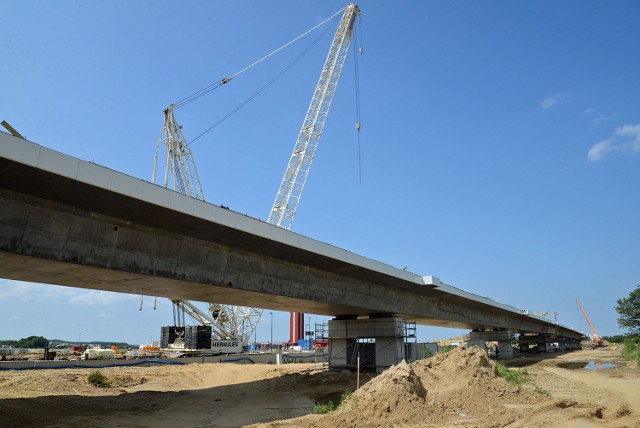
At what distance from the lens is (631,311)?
276 feet

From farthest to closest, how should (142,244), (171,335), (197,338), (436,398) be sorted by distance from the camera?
1. (171,335)
2. (197,338)
3. (436,398)
4. (142,244)

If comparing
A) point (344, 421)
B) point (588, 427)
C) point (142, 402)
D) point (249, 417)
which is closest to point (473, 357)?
point (588, 427)

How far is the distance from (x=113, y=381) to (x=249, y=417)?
15.2 metres

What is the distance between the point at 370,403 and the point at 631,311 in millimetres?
88857

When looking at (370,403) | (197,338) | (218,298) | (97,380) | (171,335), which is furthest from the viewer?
(171,335)

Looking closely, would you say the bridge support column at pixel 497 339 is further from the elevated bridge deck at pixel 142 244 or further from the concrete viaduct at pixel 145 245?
the elevated bridge deck at pixel 142 244

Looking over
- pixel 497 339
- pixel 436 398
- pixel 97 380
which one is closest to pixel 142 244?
pixel 436 398

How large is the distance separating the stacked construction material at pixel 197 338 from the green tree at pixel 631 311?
250 ft

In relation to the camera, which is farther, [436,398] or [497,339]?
[497,339]

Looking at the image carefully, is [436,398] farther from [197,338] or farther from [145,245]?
[197,338]

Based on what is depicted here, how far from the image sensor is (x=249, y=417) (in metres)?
17.6

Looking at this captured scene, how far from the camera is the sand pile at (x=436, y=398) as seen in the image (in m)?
14.9

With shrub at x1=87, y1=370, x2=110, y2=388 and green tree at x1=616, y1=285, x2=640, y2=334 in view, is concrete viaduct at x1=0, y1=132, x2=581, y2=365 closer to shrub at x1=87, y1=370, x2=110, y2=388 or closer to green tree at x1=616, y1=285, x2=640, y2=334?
shrub at x1=87, y1=370, x2=110, y2=388

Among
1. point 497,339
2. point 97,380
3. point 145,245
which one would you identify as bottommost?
point 97,380
